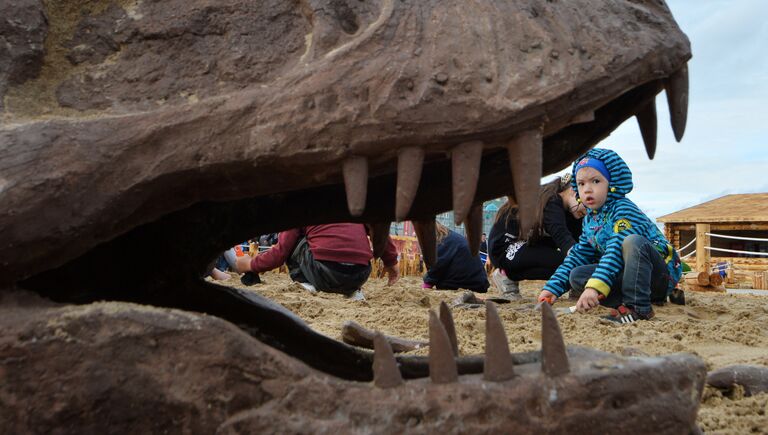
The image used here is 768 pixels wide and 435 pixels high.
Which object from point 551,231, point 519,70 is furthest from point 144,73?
point 551,231

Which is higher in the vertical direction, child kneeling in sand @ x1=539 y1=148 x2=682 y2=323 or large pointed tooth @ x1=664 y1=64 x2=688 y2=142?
large pointed tooth @ x1=664 y1=64 x2=688 y2=142

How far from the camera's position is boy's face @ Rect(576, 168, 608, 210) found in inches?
201

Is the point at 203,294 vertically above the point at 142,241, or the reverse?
the point at 142,241

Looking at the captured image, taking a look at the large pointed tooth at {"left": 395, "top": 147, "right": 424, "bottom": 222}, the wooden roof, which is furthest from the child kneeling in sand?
the wooden roof

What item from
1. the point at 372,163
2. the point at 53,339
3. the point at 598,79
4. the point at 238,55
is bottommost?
the point at 53,339

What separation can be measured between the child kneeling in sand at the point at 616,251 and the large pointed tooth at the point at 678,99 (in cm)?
325

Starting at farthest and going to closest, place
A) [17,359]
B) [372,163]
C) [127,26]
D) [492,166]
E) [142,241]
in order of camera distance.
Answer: [142,241] < [492,166] < [127,26] < [372,163] < [17,359]

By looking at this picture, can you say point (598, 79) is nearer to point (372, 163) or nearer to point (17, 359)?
point (372, 163)

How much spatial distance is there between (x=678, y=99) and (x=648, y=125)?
0.12 m

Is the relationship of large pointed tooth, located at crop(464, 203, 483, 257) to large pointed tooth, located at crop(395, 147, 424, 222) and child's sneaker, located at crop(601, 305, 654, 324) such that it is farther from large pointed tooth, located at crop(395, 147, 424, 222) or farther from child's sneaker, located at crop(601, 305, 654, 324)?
child's sneaker, located at crop(601, 305, 654, 324)

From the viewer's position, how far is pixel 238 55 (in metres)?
1.54

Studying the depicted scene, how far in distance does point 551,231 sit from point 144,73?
17.9 feet

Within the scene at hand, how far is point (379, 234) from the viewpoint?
217 centimetres

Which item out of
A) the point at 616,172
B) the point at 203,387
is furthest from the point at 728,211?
the point at 203,387
